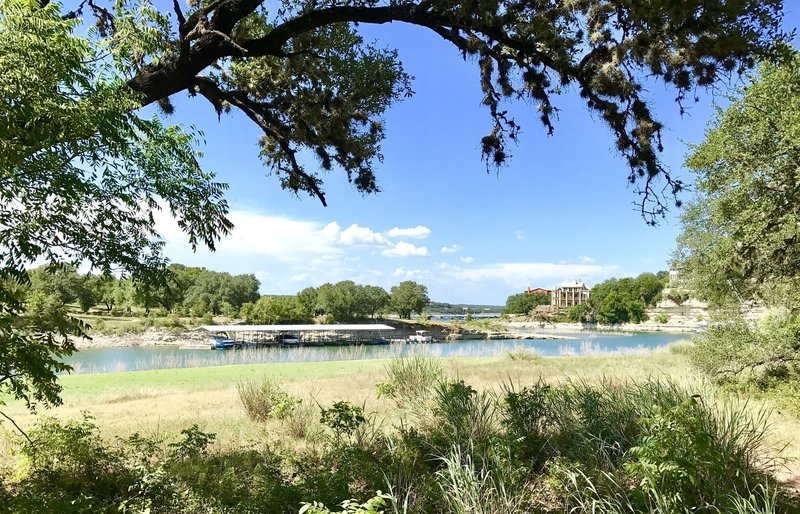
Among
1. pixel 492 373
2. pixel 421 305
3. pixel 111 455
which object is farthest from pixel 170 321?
pixel 111 455

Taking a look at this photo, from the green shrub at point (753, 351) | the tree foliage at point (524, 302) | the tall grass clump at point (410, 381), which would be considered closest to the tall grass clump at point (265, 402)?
the tall grass clump at point (410, 381)

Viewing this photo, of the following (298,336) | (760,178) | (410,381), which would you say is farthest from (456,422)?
(298,336)

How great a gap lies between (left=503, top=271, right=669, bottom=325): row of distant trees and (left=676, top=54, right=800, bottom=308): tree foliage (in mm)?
75260

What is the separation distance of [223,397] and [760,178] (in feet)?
37.5

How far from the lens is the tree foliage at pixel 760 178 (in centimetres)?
766

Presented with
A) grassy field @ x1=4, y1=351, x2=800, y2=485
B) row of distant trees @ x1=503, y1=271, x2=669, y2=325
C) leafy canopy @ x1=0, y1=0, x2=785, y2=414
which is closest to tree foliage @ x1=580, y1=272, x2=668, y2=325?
row of distant trees @ x1=503, y1=271, x2=669, y2=325

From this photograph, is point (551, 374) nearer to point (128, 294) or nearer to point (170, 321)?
point (128, 294)

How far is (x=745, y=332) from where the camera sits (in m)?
11.5

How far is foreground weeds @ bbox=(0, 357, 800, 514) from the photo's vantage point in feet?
11.9

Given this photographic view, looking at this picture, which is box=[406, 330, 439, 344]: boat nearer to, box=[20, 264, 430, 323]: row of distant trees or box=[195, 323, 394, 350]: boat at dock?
box=[195, 323, 394, 350]: boat at dock

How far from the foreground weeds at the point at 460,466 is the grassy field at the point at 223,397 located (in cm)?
112

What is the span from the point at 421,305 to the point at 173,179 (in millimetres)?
102479

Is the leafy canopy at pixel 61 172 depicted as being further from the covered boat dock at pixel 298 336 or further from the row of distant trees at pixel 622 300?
the row of distant trees at pixel 622 300

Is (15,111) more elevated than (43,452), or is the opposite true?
(15,111)
